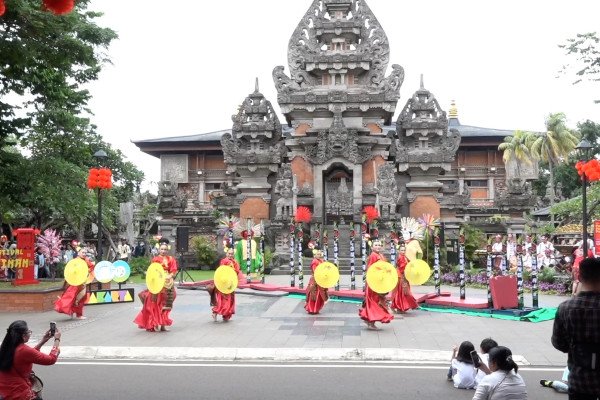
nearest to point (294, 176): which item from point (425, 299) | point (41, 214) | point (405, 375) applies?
point (41, 214)

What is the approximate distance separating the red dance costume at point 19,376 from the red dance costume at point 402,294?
10.8 meters

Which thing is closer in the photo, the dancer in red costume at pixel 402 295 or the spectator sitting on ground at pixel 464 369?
the spectator sitting on ground at pixel 464 369

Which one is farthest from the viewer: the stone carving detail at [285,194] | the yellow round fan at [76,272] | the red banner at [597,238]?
the stone carving detail at [285,194]

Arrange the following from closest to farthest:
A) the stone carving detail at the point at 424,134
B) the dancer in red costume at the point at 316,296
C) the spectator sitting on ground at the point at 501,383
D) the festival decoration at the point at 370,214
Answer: the spectator sitting on ground at the point at 501,383, the dancer in red costume at the point at 316,296, the festival decoration at the point at 370,214, the stone carving detail at the point at 424,134

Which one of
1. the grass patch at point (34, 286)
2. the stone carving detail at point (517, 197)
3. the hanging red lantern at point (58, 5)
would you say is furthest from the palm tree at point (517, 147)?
the hanging red lantern at point (58, 5)

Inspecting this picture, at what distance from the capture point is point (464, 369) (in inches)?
328

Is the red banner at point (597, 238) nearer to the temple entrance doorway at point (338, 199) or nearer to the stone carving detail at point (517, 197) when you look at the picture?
the temple entrance doorway at point (338, 199)

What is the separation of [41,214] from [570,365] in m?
32.2

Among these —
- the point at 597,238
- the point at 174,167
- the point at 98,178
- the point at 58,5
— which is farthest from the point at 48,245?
the point at 174,167

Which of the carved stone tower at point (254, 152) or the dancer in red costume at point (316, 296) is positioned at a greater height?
the carved stone tower at point (254, 152)

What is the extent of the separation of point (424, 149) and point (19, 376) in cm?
3041

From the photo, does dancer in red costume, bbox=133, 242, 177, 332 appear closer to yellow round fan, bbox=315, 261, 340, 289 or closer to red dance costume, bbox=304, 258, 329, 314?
A: yellow round fan, bbox=315, 261, 340, 289

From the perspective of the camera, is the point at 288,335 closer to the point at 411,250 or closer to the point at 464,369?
the point at 411,250

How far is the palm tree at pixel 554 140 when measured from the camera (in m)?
49.3
